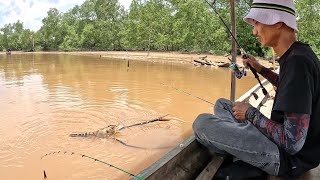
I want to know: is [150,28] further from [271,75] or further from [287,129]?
[287,129]

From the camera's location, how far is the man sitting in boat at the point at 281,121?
5.61 feet

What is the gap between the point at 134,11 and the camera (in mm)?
46844

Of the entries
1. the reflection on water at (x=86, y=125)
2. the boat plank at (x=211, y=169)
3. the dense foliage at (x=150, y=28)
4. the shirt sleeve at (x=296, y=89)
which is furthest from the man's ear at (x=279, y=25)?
→ the dense foliage at (x=150, y=28)

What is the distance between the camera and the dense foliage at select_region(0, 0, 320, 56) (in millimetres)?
31531

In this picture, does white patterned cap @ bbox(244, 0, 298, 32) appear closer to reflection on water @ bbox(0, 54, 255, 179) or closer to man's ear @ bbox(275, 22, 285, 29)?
man's ear @ bbox(275, 22, 285, 29)

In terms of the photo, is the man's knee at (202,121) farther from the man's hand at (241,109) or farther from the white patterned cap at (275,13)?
the white patterned cap at (275,13)

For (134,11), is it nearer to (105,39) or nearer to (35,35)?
(105,39)

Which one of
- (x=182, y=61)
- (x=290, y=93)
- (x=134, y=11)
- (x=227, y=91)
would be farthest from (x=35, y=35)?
(x=290, y=93)

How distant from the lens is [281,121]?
1.87 meters

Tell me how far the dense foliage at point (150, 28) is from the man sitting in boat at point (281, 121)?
2537cm

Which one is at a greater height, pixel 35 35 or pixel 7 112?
pixel 35 35

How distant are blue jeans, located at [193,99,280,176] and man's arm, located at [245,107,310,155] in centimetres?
7

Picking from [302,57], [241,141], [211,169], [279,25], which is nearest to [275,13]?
[279,25]

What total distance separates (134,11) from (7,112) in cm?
3958
